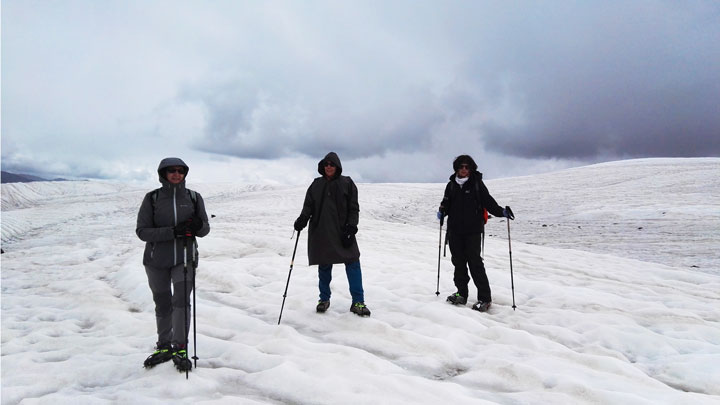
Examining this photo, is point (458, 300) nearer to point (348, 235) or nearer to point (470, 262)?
point (470, 262)

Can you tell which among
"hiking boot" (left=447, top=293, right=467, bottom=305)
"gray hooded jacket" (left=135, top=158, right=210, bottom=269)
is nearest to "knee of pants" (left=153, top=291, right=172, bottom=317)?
"gray hooded jacket" (left=135, top=158, right=210, bottom=269)

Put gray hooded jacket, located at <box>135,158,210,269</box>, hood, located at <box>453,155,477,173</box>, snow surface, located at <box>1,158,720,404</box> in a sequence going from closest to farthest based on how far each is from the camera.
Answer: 1. snow surface, located at <box>1,158,720,404</box>
2. gray hooded jacket, located at <box>135,158,210,269</box>
3. hood, located at <box>453,155,477,173</box>

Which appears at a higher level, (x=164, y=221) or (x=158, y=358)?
(x=164, y=221)

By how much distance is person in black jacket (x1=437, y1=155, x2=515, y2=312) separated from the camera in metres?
7.22

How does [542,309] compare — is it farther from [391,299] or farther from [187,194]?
A: [187,194]

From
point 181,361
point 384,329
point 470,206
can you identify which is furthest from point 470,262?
point 181,361

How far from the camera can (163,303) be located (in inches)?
200

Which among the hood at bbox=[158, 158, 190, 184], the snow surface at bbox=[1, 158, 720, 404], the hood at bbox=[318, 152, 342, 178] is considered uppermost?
the hood at bbox=[318, 152, 342, 178]

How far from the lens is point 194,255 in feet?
17.4

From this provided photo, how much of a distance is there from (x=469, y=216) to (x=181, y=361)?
16.8 ft

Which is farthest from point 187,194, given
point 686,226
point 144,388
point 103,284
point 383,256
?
point 686,226

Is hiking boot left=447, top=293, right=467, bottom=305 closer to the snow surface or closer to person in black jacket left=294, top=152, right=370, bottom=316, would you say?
the snow surface

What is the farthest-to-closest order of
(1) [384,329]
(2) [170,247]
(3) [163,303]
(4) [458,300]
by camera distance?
(4) [458,300] < (1) [384,329] < (3) [163,303] < (2) [170,247]

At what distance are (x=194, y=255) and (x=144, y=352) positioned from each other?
5.44ft
